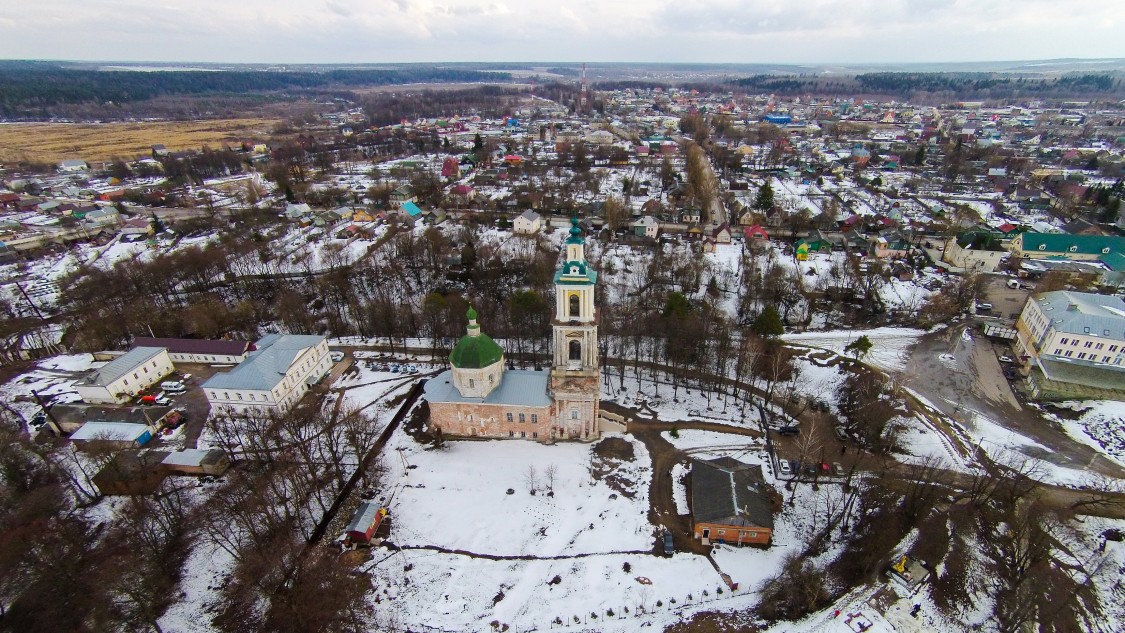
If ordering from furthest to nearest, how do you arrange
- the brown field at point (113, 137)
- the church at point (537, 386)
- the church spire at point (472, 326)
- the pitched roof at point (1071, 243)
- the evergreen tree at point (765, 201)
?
the brown field at point (113, 137), the evergreen tree at point (765, 201), the pitched roof at point (1071, 243), the church spire at point (472, 326), the church at point (537, 386)

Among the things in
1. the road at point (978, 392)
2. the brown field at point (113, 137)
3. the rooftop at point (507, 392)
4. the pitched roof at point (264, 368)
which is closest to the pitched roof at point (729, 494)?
the rooftop at point (507, 392)

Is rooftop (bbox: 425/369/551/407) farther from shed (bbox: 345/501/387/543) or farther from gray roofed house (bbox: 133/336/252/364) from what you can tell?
gray roofed house (bbox: 133/336/252/364)

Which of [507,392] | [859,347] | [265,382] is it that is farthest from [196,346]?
[859,347]

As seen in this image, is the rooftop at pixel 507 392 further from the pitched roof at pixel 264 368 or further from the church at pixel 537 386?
the pitched roof at pixel 264 368

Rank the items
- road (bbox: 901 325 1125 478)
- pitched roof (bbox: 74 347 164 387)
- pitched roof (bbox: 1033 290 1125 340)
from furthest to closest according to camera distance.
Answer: pitched roof (bbox: 1033 290 1125 340) < pitched roof (bbox: 74 347 164 387) < road (bbox: 901 325 1125 478)

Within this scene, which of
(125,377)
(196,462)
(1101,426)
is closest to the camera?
(196,462)

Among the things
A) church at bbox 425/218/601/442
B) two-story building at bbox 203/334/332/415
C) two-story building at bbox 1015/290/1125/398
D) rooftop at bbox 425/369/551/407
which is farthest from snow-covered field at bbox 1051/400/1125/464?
two-story building at bbox 203/334/332/415

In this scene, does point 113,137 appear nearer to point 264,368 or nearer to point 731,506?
point 264,368
